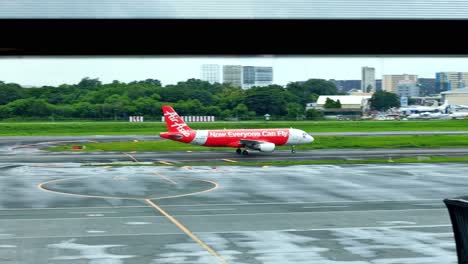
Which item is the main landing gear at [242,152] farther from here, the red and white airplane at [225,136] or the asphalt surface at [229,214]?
the asphalt surface at [229,214]

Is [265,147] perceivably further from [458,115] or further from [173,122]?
[458,115]

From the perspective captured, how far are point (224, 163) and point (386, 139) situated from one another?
41.1 metres

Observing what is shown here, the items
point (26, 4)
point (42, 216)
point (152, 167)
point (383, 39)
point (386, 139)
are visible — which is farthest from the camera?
point (386, 139)

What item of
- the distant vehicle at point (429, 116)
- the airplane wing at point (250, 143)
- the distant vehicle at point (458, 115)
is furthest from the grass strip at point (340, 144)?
the distant vehicle at point (429, 116)

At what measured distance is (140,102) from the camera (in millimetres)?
153375

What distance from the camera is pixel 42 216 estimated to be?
3788 cm

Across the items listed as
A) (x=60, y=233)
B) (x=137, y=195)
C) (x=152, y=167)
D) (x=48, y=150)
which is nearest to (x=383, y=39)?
(x=60, y=233)

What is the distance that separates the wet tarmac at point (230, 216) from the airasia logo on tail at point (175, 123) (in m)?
22.4

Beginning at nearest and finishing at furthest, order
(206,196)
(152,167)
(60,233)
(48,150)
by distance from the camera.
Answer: (60,233)
(206,196)
(152,167)
(48,150)

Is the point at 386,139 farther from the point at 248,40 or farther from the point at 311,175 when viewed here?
the point at 248,40

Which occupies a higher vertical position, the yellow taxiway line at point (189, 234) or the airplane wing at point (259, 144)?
the airplane wing at point (259, 144)

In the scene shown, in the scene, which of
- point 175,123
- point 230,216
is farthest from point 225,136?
point 230,216

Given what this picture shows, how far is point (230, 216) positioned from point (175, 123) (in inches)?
1968

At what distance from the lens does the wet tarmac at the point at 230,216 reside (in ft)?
90.6
